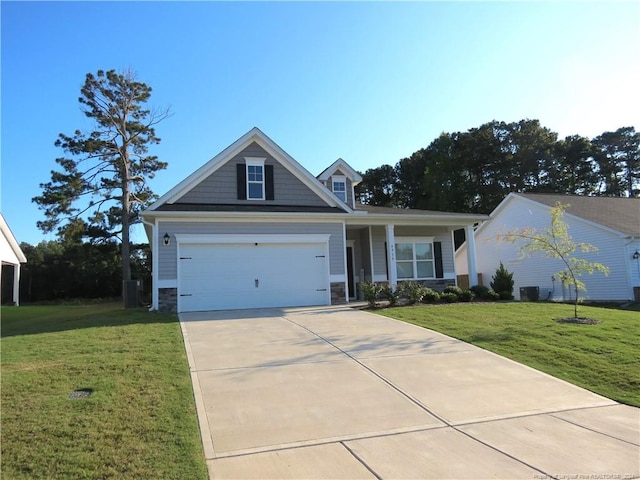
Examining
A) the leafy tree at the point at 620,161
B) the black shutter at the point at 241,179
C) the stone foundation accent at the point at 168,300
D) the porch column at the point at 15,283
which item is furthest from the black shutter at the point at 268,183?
the leafy tree at the point at 620,161

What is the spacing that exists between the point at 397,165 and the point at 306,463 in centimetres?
4781

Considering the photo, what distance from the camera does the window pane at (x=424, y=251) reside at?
19.1 metres

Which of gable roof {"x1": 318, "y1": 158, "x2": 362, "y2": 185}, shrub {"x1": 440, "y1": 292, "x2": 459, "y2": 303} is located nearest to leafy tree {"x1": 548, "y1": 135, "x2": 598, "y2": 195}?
gable roof {"x1": 318, "y1": 158, "x2": 362, "y2": 185}

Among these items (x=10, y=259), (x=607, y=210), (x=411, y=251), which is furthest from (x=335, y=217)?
(x=10, y=259)

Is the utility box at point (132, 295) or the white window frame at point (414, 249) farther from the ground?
the white window frame at point (414, 249)

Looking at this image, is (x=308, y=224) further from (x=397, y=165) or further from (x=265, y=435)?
(x=397, y=165)

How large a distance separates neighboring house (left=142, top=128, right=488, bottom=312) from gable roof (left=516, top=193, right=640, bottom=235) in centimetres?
925

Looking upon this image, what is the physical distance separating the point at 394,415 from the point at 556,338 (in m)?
5.59

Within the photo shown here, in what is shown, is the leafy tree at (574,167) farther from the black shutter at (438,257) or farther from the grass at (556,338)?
the grass at (556,338)

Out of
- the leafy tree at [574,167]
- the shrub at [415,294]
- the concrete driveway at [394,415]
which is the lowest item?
the concrete driveway at [394,415]

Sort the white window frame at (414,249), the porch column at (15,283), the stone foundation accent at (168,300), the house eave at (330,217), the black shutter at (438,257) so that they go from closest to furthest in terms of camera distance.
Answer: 1. the stone foundation accent at (168,300)
2. the house eave at (330,217)
3. the white window frame at (414,249)
4. the black shutter at (438,257)
5. the porch column at (15,283)

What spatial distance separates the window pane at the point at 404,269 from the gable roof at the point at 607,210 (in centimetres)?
880

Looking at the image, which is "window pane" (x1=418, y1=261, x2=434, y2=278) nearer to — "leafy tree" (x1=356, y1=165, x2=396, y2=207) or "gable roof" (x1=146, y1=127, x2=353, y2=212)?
"gable roof" (x1=146, y1=127, x2=353, y2=212)

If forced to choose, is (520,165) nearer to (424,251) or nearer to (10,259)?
(424,251)
